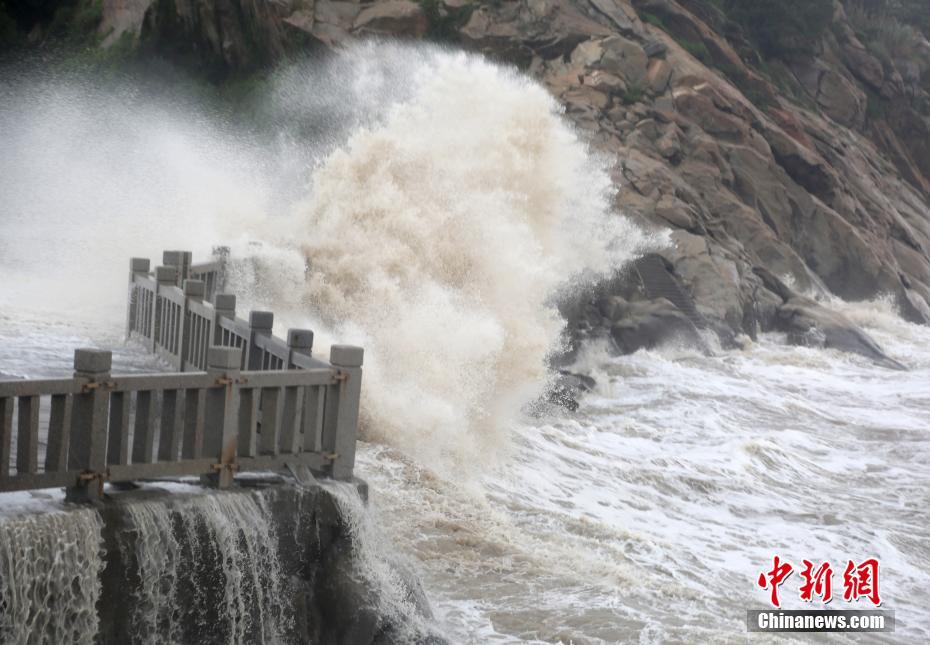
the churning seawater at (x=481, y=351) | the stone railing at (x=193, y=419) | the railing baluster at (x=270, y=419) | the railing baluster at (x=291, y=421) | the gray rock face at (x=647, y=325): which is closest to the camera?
the stone railing at (x=193, y=419)

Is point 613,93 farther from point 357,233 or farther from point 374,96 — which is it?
point 357,233

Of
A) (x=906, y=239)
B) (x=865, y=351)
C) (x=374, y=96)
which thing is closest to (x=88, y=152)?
(x=374, y=96)

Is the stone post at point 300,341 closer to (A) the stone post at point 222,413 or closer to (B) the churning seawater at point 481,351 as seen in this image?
(A) the stone post at point 222,413

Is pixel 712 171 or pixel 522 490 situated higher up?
pixel 712 171

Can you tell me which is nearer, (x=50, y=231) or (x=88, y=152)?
(x=50, y=231)

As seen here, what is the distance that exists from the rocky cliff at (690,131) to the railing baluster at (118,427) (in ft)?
55.2

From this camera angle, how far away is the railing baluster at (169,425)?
23.0 ft

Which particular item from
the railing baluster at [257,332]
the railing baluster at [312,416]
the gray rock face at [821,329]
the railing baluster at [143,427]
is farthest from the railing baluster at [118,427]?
the gray rock face at [821,329]

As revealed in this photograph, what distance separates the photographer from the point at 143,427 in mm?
6926

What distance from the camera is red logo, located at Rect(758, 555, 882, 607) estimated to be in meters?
10.9

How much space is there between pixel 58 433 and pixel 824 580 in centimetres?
748

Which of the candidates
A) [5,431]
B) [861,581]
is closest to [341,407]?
[5,431]

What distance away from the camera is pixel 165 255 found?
1254 centimetres

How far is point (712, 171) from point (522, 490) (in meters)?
21.1
